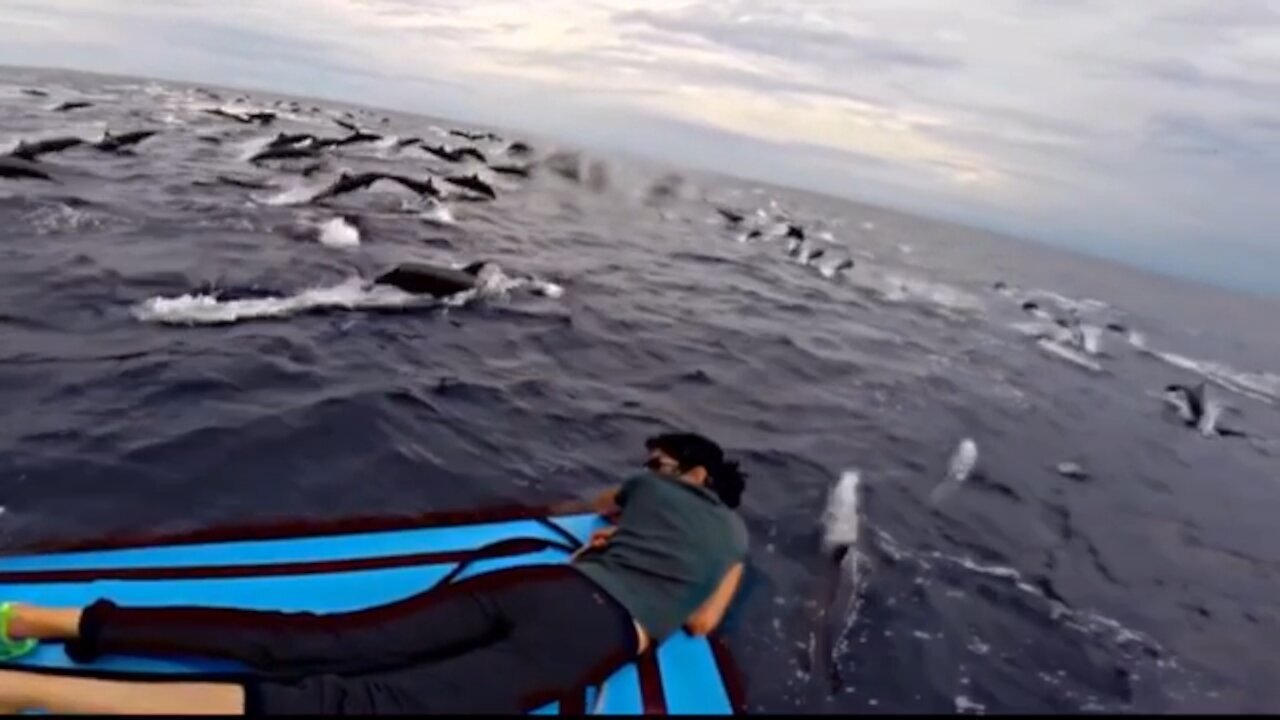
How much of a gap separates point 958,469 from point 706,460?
21.3ft

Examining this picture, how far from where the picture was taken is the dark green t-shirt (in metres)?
4.84

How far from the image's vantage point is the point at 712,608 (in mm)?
5293

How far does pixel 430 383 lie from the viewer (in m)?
10.3

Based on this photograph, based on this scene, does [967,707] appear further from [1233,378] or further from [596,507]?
[1233,378]

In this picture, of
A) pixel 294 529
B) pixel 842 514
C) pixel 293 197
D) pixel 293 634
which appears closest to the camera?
pixel 293 634

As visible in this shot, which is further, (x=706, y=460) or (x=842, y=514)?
(x=842, y=514)

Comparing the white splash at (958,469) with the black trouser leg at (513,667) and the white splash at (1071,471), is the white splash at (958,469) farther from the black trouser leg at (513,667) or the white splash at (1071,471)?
the black trouser leg at (513,667)

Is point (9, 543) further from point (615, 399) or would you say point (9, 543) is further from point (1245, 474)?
point (1245, 474)

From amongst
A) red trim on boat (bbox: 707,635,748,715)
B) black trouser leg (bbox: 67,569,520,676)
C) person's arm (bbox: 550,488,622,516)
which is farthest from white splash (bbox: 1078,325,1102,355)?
black trouser leg (bbox: 67,569,520,676)

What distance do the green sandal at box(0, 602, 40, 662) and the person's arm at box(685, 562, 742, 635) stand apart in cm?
330

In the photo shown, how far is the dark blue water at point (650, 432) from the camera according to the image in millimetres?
6781

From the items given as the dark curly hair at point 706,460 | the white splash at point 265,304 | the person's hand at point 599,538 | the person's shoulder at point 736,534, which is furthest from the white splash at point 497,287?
the person's shoulder at point 736,534

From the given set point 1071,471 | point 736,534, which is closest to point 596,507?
point 736,534

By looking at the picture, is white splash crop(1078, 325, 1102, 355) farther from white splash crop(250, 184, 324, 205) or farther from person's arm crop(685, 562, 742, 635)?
person's arm crop(685, 562, 742, 635)
